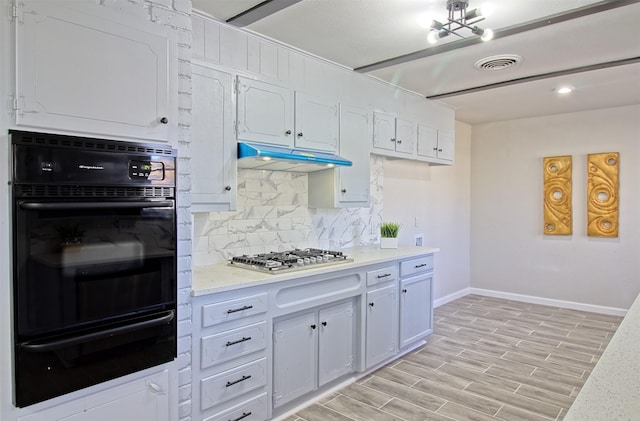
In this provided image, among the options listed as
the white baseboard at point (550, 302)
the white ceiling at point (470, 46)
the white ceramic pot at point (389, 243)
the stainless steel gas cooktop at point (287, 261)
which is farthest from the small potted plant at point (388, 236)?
the white baseboard at point (550, 302)

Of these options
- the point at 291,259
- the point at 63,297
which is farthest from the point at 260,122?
the point at 63,297

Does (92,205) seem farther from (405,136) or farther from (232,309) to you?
(405,136)

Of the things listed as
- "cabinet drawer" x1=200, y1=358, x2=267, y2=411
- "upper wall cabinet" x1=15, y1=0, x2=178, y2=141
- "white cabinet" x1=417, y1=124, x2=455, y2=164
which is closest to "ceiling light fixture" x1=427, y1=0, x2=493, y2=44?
"upper wall cabinet" x1=15, y1=0, x2=178, y2=141

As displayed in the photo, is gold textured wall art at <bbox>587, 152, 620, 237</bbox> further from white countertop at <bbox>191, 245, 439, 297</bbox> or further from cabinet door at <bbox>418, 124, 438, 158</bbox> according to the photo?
white countertop at <bbox>191, 245, 439, 297</bbox>

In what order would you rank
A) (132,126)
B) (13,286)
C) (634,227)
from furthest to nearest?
(634,227) → (132,126) → (13,286)

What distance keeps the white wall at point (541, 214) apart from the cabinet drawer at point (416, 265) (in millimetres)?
2413

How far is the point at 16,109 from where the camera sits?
1.56 metres

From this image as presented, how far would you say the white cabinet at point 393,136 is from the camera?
3.89 m

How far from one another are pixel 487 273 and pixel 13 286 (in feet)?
19.1

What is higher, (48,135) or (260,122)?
(260,122)

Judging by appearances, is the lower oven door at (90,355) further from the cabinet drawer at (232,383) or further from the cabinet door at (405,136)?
the cabinet door at (405,136)

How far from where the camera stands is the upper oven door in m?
1.57

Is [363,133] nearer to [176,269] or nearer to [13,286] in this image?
[176,269]

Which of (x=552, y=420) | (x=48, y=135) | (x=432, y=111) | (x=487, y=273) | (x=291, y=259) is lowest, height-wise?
(x=552, y=420)
